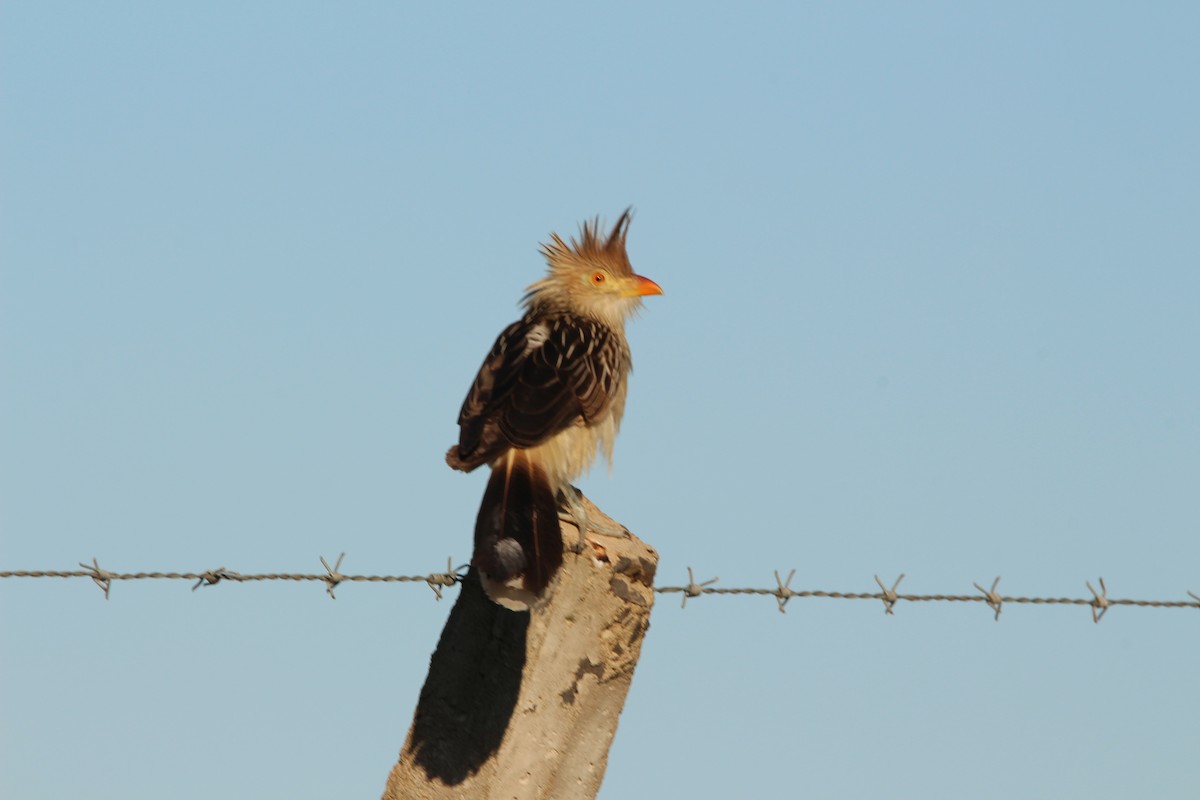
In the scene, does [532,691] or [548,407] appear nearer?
[532,691]

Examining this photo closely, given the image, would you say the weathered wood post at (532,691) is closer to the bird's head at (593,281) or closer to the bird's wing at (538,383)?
the bird's wing at (538,383)

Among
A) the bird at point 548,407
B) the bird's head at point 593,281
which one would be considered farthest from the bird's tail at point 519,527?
the bird's head at point 593,281

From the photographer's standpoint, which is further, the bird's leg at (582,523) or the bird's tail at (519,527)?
the bird's leg at (582,523)

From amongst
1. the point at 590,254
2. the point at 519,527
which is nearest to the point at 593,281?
the point at 590,254

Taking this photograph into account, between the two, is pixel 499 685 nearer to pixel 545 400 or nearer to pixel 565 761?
pixel 565 761

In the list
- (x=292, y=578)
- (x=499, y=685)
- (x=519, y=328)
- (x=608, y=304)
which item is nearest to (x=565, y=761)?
(x=499, y=685)

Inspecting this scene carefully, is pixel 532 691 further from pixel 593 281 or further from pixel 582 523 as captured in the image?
pixel 593 281

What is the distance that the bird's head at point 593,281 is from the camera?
7426 millimetres

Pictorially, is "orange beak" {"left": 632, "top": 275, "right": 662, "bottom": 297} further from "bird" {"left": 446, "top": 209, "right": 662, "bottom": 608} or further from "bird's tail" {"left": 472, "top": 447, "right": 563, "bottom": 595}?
"bird's tail" {"left": 472, "top": 447, "right": 563, "bottom": 595}

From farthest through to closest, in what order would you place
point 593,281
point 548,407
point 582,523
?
point 593,281, point 548,407, point 582,523

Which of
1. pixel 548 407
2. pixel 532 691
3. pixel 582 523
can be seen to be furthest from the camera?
pixel 548 407

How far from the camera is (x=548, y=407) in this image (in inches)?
225

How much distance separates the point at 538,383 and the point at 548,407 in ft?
0.62

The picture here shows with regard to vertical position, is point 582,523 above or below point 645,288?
below
